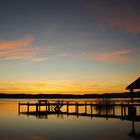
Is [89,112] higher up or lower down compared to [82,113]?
lower down

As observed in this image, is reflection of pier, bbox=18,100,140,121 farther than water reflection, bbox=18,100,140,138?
Yes

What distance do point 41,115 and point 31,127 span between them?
14.9m

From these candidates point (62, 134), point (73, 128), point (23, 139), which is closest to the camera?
point (23, 139)

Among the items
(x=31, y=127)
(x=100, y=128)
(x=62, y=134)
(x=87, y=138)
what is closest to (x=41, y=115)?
(x=31, y=127)

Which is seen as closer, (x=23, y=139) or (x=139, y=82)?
(x=23, y=139)

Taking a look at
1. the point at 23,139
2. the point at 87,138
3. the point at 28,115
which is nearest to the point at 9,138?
the point at 23,139

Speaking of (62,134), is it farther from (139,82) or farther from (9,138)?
(139,82)

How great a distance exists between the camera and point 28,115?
51406 mm

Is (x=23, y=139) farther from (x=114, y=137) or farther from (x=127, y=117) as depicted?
(x=127, y=117)

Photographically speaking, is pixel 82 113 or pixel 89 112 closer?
pixel 82 113

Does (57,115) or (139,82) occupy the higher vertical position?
(139,82)

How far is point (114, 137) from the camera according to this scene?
93.0 feet

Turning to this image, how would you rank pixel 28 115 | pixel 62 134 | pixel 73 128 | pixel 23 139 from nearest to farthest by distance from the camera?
pixel 23 139, pixel 62 134, pixel 73 128, pixel 28 115

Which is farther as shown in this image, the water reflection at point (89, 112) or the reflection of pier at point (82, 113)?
the reflection of pier at point (82, 113)
